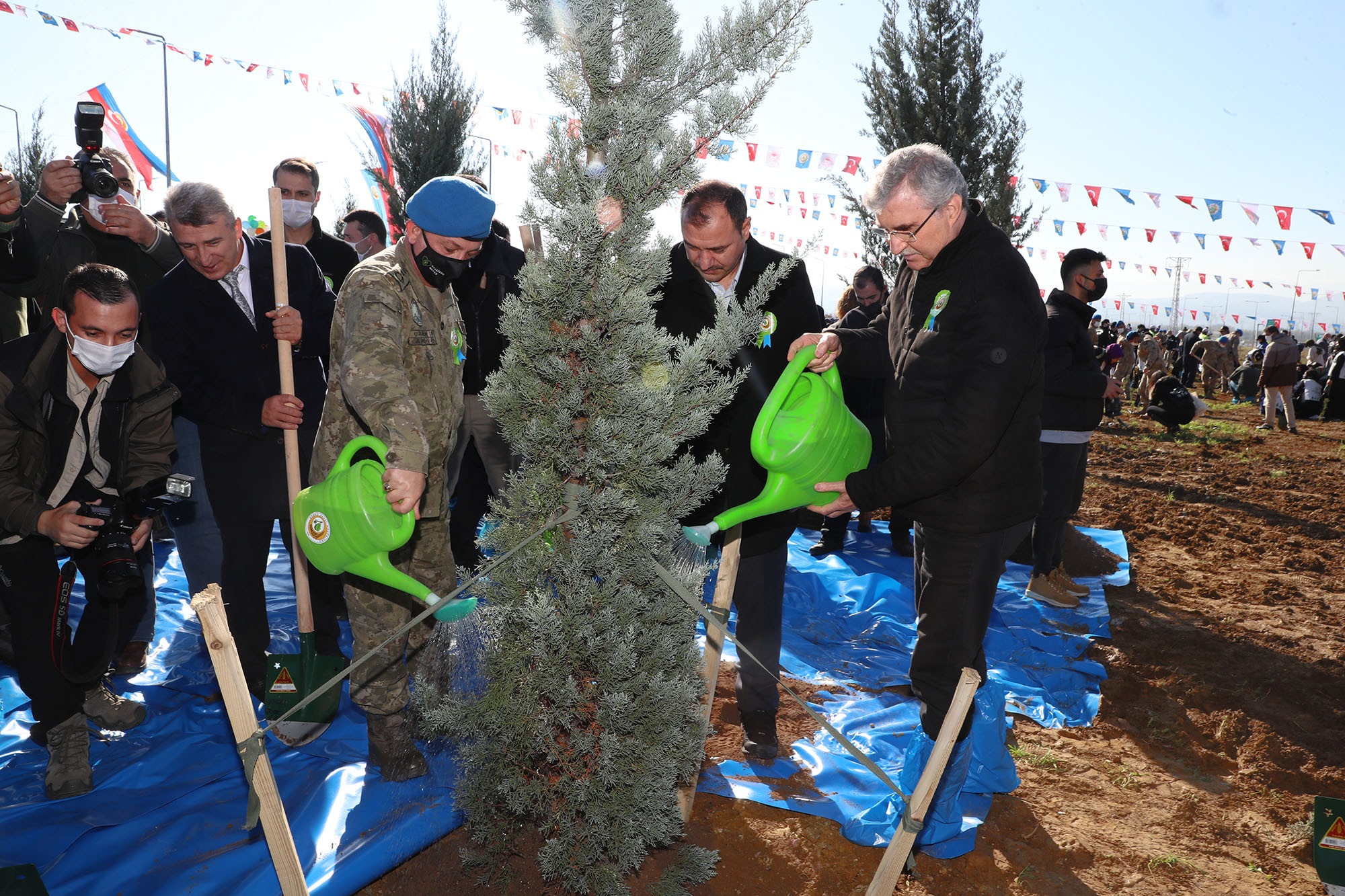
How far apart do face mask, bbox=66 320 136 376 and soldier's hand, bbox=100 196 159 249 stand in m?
0.99

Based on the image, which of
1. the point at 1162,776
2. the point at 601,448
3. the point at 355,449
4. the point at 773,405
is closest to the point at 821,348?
the point at 773,405

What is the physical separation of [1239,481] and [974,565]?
8.88 meters

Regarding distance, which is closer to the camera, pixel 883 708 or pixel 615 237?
pixel 615 237

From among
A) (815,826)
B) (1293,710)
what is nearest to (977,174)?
(1293,710)

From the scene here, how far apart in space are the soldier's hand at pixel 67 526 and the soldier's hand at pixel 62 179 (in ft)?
5.72

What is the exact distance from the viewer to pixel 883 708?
354 centimetres

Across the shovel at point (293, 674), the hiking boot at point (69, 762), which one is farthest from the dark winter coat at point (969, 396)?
the hiking boot at point (69, 762)

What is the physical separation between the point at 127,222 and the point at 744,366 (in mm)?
2711

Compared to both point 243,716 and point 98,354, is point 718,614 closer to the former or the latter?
point 243,716

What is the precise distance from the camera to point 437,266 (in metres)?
2.49

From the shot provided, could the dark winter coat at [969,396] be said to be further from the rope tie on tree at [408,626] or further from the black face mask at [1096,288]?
the black face mask at [1096,288]

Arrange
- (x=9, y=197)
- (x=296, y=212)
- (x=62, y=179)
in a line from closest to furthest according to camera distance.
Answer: (x=9, y=197) < (x=62, y=179) < (x=296, y=212)

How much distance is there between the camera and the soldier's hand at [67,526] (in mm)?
2479

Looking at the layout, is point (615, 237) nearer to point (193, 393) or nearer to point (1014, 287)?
point (1014, 287)
